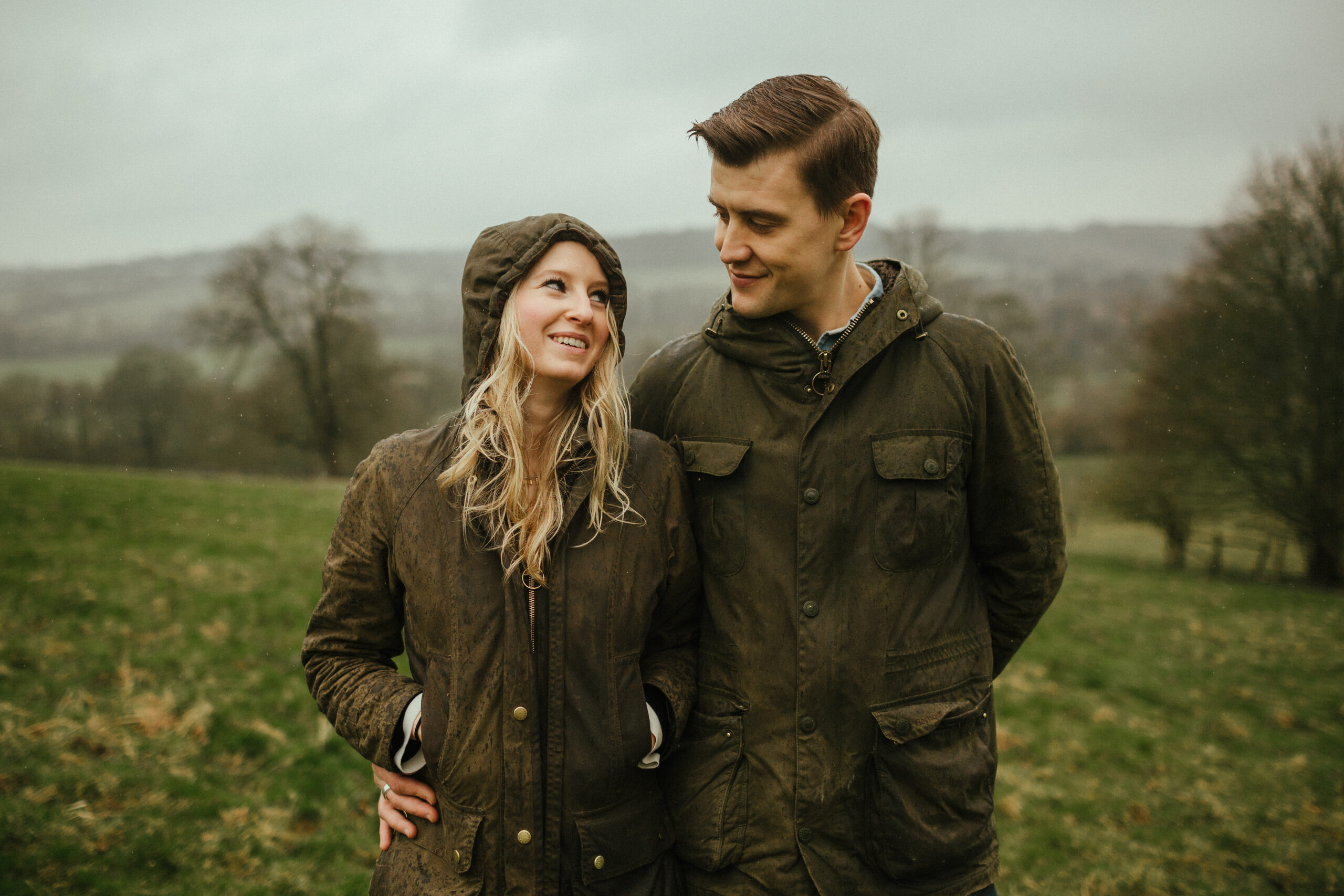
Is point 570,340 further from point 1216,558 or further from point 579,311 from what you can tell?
point 1216,558

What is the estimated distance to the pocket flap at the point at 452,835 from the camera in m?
2.03

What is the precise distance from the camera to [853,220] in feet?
8.21

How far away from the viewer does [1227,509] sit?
20703 mm

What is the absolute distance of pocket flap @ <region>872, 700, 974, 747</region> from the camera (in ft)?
7.32

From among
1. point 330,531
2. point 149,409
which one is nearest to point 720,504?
point 330,531

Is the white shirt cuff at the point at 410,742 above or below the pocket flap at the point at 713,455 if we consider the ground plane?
below

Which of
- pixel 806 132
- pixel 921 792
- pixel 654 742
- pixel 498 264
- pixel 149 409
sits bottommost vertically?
pixel 149 409

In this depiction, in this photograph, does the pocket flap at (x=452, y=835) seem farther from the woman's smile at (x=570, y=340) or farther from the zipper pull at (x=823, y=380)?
the zipper pull at (x=823, y=380)

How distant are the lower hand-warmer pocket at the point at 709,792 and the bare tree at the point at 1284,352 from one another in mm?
22328

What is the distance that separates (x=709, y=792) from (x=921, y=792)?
584mm

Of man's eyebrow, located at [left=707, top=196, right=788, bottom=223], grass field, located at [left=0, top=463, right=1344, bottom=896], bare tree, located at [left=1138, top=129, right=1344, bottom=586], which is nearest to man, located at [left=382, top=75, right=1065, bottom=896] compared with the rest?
man's eyebrow, located at [left=707, top=196, right=788, bottom=223]

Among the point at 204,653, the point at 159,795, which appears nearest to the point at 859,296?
the point at 159,795

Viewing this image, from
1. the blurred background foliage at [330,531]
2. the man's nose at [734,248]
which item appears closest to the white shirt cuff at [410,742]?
the man's nose at [734,248]

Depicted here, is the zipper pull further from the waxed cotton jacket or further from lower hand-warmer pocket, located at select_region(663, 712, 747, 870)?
lower hand-warmer pocket, located at select_region(663, 712, 747, 870)
